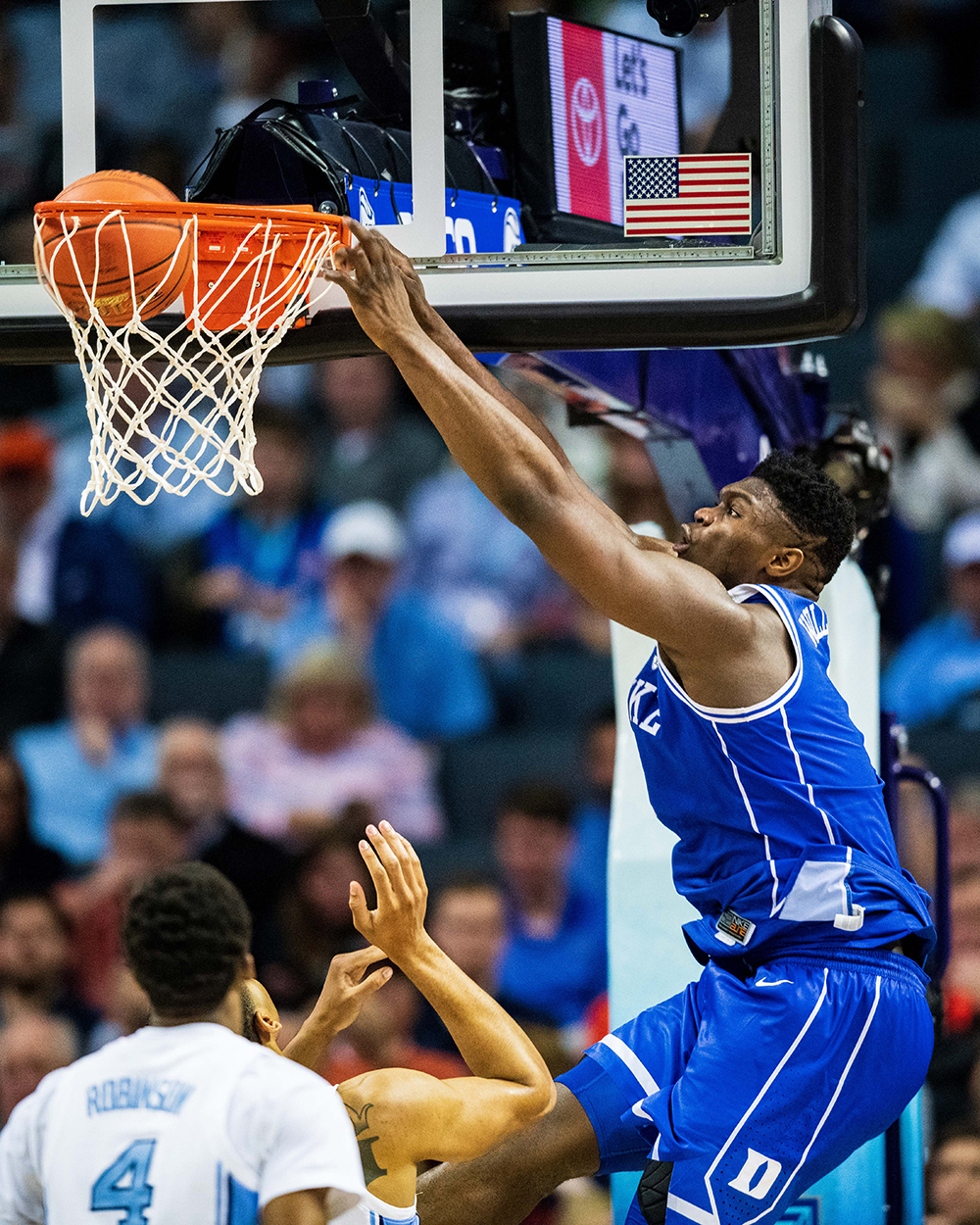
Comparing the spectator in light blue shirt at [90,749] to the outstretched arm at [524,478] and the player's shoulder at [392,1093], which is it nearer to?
the player's shoulder at [392,1093]

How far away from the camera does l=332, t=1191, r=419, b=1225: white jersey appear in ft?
9.05

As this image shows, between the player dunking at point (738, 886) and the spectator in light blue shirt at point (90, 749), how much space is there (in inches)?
164

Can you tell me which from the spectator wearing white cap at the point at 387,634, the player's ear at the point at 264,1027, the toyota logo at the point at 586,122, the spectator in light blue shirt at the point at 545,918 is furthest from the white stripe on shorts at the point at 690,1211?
the spectator wearing white cap at the point at 387,634

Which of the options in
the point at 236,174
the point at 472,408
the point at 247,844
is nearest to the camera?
the point at 472,408

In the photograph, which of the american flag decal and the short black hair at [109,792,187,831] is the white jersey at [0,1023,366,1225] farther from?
the short black hair at [109,792,187,831]

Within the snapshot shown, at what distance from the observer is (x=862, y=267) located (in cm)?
379

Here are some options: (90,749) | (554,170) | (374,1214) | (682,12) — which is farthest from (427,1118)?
(90,749)

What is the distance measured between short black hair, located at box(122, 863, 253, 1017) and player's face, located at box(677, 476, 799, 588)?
1452mm

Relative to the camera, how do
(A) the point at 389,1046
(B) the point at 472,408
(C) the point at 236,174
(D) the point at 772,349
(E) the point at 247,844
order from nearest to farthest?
1. (B) the point at 472,408
2. (C) the point at 236,174
3. (D) the point at 772,349
4. (A) the point at 389,1046
5. (E) the point at 247,844

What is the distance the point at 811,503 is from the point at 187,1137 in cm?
192

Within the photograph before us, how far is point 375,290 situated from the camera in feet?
11.1

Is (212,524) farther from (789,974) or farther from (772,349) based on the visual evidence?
(789,974)

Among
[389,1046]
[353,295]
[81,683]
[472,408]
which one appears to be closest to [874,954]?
[472,408]

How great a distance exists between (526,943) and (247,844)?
120 cm
